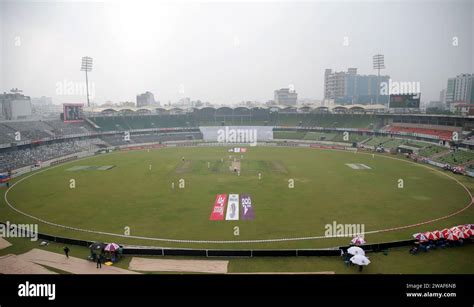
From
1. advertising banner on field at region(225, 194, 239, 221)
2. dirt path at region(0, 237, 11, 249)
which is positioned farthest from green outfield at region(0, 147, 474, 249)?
dirt path at region(0, 237, 11, 249)

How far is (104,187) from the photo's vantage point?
1714 inches

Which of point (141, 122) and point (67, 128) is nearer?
point (67, 128)

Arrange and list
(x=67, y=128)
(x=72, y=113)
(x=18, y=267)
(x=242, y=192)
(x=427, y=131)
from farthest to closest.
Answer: (x=72, y=113), (x=67, y=128), (x=427, y=131), (x=242, y=192), (x=18, y=267)

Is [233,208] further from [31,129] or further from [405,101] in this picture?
[405,101]

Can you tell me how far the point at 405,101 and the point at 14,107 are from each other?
384 feet

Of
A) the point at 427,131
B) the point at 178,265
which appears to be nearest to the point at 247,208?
the point at 178,265

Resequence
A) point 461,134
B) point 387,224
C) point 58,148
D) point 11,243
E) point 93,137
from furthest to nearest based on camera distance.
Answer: point 93,137 → point 58,148 → point 461,134 → point 387,224 → point 11,243

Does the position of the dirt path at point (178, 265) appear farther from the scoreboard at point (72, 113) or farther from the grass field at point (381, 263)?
the scoreboard at point (72, 113)

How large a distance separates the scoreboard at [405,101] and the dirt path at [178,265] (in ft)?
262

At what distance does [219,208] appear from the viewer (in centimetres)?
3312

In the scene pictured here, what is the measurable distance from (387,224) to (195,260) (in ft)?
58.5

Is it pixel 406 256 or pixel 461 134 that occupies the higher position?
pixel 461 134
